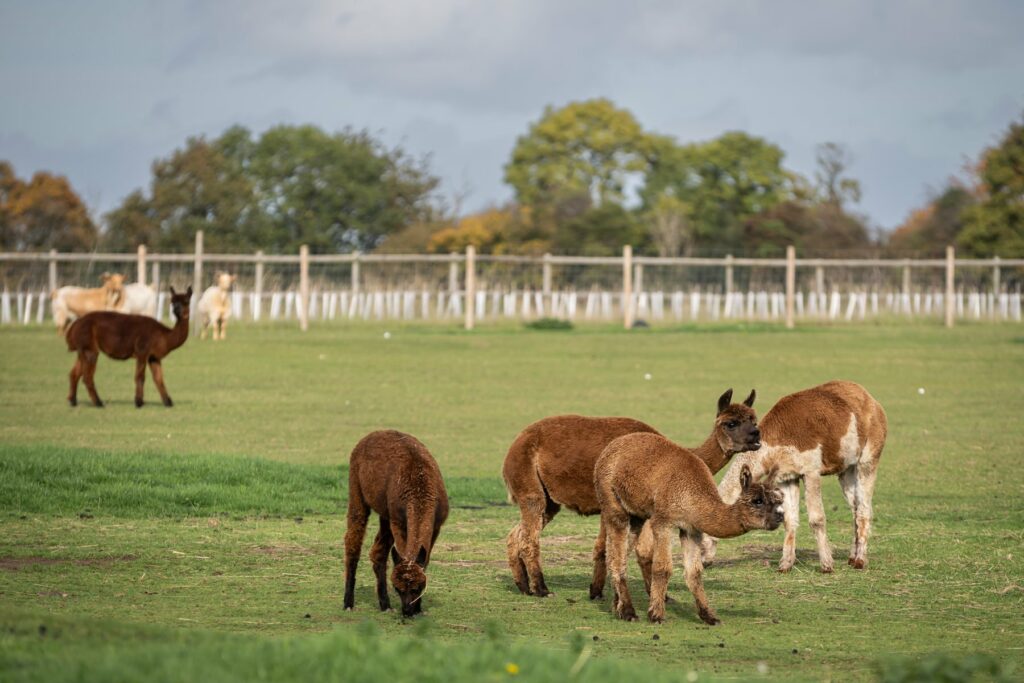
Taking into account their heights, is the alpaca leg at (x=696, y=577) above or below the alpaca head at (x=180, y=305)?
below

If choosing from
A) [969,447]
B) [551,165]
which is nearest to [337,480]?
[969,447]

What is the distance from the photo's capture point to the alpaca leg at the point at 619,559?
35.2 ft

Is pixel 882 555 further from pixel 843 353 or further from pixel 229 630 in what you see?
pixel 843 353

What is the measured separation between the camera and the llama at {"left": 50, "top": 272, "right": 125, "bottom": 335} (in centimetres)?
4150

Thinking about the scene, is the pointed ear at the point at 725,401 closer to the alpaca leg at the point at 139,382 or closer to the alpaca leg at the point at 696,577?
the alpaca leg at the point at 696,577

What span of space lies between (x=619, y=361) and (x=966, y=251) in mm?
42975

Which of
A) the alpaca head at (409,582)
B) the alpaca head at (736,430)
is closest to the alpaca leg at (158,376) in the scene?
the alpaca head at (736,430)

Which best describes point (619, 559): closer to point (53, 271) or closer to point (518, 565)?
point (518, 565)

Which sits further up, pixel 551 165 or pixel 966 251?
pixel 551 165

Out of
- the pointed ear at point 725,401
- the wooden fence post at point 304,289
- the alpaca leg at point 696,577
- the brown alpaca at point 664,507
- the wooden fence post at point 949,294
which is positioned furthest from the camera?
the wooden fence post at point 949,294

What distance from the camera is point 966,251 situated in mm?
74375

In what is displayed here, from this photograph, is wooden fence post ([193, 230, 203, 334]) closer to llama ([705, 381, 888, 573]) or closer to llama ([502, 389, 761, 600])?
llama ([705, 381, 888, 573])

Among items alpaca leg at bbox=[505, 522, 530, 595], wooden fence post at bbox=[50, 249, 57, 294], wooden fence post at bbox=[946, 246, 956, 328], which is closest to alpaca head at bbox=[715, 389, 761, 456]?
alpaca leg at bbox=[505, 522, 530, 595]

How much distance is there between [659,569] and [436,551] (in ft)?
11.5
